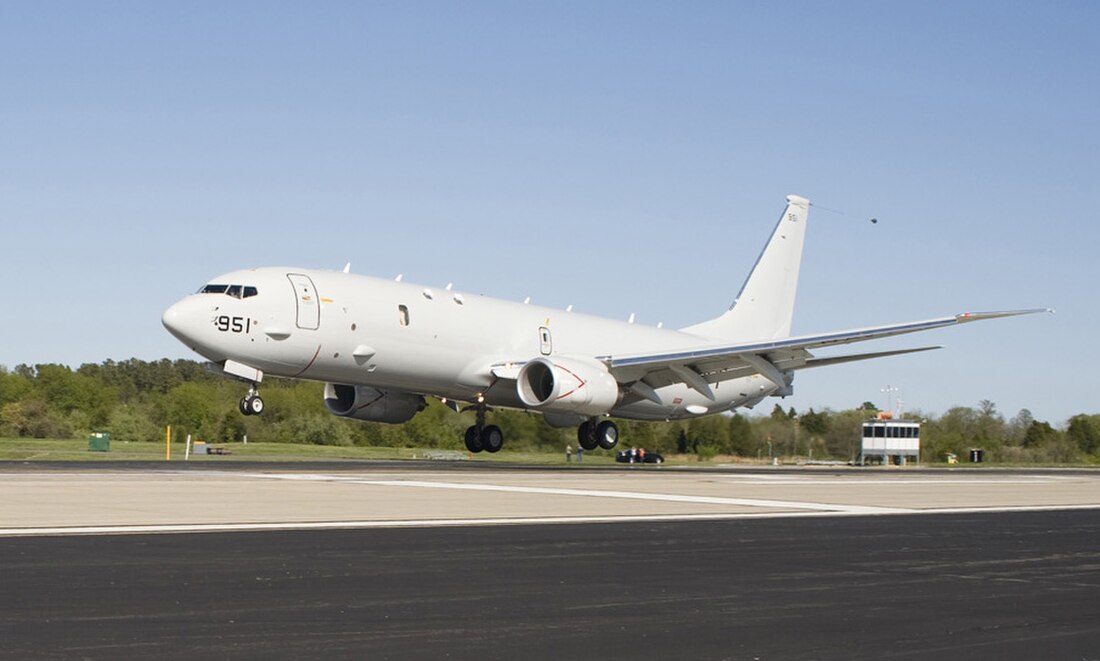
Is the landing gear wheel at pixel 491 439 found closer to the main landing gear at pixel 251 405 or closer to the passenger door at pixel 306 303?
the passenger door at pixel 306 303

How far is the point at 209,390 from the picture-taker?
76938 millimetres

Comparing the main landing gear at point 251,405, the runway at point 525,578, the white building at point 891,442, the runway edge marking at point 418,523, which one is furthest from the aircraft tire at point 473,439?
the white building at point 891,442

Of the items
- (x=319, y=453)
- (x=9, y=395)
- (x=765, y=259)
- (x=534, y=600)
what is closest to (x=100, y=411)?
(x=9, y=395)

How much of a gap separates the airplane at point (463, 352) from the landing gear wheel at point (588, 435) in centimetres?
7

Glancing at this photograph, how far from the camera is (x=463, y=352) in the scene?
41031mm

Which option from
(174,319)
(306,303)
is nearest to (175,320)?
(174,319)

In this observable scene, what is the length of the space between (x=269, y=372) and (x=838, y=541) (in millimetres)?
23277

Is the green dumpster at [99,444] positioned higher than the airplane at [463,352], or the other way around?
the airplane at [463,352]

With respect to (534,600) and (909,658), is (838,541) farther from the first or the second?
(909,658)

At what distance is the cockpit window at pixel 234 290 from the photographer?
120 feet

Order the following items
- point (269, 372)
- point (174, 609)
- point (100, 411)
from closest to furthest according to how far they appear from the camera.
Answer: point (174, 609) < point (269, 372) < point (100, 411)

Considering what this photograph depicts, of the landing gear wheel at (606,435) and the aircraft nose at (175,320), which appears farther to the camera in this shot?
the landing gear wheel at (606,435)

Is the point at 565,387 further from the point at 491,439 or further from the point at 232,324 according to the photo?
the point at 232,324

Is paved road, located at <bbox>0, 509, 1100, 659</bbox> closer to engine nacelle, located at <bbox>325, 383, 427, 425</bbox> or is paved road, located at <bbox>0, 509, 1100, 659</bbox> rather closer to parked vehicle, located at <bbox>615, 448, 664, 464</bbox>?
engine nacelle, located at <bbox>325, 383, 427, 425</bbox>
